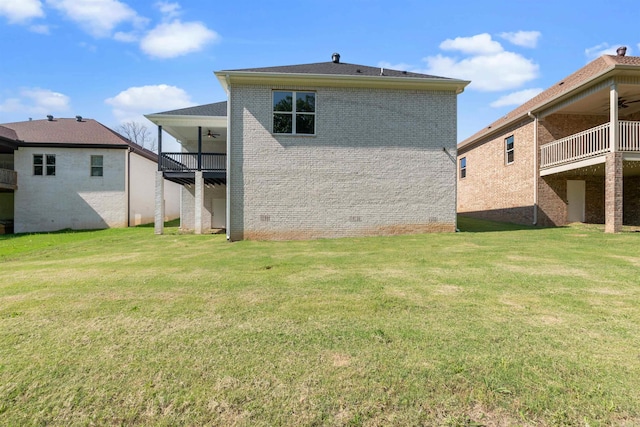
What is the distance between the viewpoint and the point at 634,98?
1291 cm

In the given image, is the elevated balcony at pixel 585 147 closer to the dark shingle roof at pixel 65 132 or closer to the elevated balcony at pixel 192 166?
the elevated balcony at pixel 192 166

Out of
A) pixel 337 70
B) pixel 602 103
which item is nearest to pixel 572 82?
pixel 602 103

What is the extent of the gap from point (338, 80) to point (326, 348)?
34.5 ft

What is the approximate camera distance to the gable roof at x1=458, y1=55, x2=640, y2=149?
11320mm

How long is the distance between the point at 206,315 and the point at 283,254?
180 inches

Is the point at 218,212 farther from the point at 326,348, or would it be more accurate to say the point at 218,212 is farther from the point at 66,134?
the point at 326,348

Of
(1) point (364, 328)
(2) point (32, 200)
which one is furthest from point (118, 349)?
(2) point (32, 200)

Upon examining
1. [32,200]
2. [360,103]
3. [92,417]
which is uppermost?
[360,103]

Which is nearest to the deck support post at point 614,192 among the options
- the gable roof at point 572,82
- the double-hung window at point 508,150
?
the gable roof at point 572,82

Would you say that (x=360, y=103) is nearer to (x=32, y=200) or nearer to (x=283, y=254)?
(x=283, y=254)

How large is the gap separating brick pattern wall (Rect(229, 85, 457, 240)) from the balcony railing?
3468 millimetres

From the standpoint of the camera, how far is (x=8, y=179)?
723 inches

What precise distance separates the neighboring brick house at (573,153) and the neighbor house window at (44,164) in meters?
25.5

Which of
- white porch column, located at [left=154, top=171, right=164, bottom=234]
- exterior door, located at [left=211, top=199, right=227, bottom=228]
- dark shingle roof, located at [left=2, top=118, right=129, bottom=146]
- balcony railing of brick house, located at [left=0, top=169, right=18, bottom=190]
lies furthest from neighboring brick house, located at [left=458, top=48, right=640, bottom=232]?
balcony railing of brick house, located at [left=0, top=169, right=18, bottom=190]
